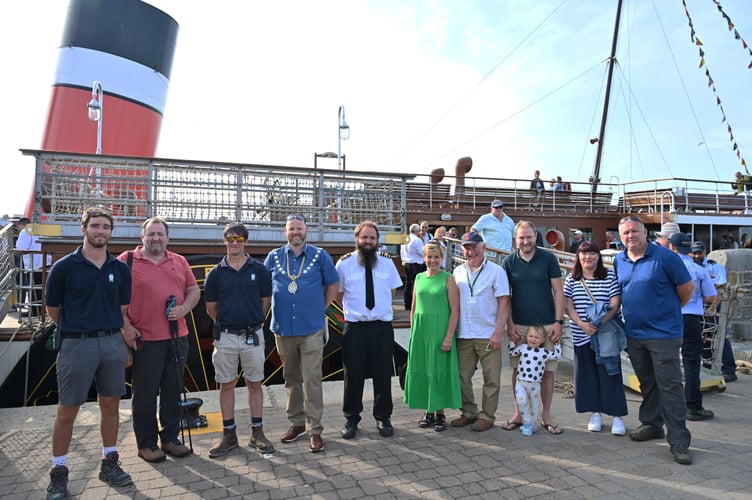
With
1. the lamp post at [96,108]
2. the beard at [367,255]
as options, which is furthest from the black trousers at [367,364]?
the lamp post at [96,108]

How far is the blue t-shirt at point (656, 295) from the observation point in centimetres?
378

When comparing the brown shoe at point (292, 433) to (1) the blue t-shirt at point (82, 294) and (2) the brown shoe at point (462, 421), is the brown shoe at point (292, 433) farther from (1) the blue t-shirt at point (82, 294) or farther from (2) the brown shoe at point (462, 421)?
(1) the blue t-shirt at point (82, 294)

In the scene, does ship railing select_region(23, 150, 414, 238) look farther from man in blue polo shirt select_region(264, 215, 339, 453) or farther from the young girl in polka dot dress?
the young girl in polka dot dress

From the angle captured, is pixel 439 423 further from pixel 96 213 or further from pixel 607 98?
pixel 607 98

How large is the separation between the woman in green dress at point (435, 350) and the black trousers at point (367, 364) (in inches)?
10.3

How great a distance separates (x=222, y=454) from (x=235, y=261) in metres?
1.52

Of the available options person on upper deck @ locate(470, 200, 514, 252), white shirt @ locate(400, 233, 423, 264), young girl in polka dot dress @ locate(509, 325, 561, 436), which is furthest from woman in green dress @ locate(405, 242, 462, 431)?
Answer: white shirt @ locate(400, 233, 423, 264)

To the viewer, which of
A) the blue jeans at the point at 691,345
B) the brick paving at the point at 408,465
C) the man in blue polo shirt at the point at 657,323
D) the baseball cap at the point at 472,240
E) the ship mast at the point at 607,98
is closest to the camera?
→ the brick paving at the point at 408,465

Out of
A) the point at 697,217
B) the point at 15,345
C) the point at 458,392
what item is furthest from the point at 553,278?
the point at 697,217

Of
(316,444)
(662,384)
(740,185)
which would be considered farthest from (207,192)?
(740,185)

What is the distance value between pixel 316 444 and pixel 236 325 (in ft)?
3.77

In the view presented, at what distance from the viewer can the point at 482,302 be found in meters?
4.26

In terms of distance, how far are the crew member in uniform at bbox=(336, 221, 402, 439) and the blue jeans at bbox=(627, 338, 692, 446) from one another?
215cm

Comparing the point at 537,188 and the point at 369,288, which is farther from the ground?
the point at 537,188
